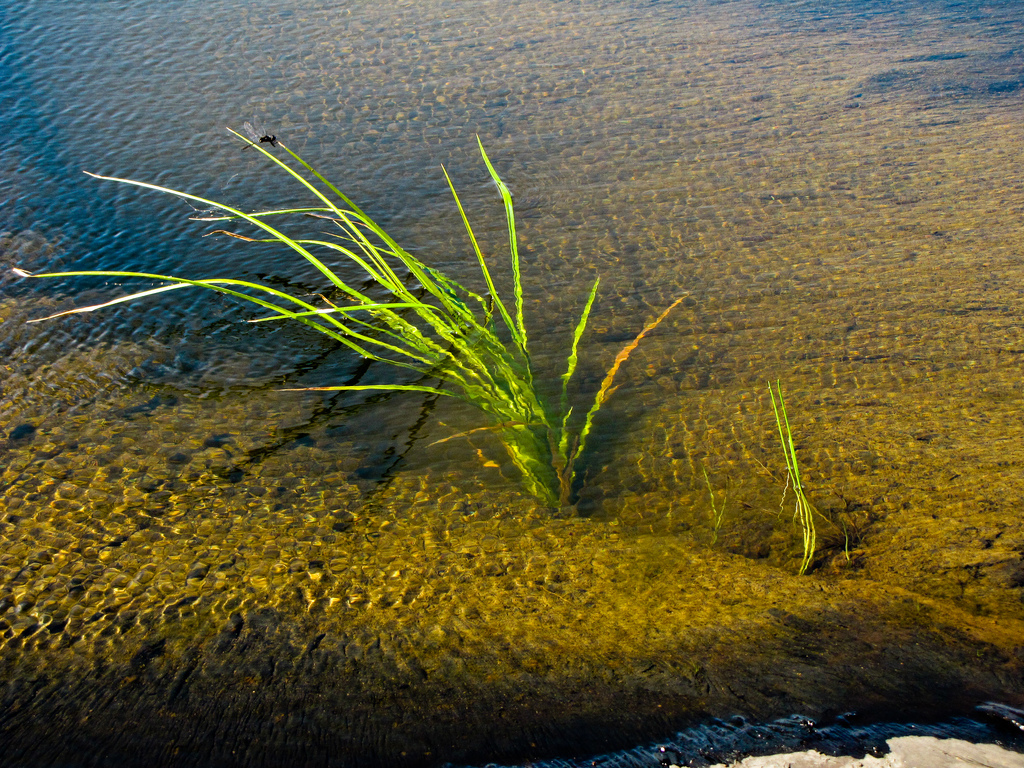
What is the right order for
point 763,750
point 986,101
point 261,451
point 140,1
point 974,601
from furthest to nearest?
1. point 140,1
2. point 986,101
3. point 261,451
4. point 974,601
5. point 763,750

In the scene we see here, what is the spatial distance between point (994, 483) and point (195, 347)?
2.17m

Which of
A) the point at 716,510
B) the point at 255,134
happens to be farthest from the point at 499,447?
the point at 255,134

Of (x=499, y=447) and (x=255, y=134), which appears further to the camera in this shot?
(x=255, y=134)

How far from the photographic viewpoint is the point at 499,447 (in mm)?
1968

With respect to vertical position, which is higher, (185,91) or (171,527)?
(185,91)

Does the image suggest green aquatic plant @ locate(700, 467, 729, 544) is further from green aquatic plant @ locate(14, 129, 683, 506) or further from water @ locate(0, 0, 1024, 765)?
green aquatic plant @ locate(14, 129, 683, 506)

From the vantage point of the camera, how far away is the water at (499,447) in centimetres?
139

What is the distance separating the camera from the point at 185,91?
3.73 m

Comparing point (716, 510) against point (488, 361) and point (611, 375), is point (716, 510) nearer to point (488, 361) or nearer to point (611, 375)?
point (611, 375)

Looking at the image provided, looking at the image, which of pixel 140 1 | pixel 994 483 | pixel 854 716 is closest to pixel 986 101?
pixel 994 483

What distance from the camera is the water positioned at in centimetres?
139

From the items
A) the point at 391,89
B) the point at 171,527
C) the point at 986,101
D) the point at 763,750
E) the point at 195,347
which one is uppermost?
the point at 391,89

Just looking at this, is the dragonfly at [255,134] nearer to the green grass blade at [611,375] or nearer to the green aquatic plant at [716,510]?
the green grass blade at [611,375]

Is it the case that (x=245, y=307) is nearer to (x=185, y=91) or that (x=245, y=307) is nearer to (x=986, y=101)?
(x=185, y=91)
